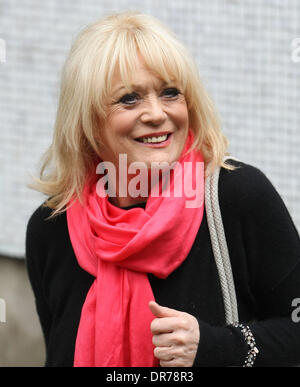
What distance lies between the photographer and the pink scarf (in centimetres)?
183

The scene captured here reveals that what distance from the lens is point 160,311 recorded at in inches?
67.3

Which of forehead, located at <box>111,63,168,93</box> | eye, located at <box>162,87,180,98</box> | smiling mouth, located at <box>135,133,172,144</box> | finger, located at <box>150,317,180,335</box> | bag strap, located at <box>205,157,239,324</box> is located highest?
forehead, located at <box>111,63,168,93</box>

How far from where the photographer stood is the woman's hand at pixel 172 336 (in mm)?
1707

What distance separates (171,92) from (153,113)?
10 cm

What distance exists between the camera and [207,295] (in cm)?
186

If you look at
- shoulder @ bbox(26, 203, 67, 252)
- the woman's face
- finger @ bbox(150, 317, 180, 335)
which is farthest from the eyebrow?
finger @ bbox(150, 317, 180, 335)
